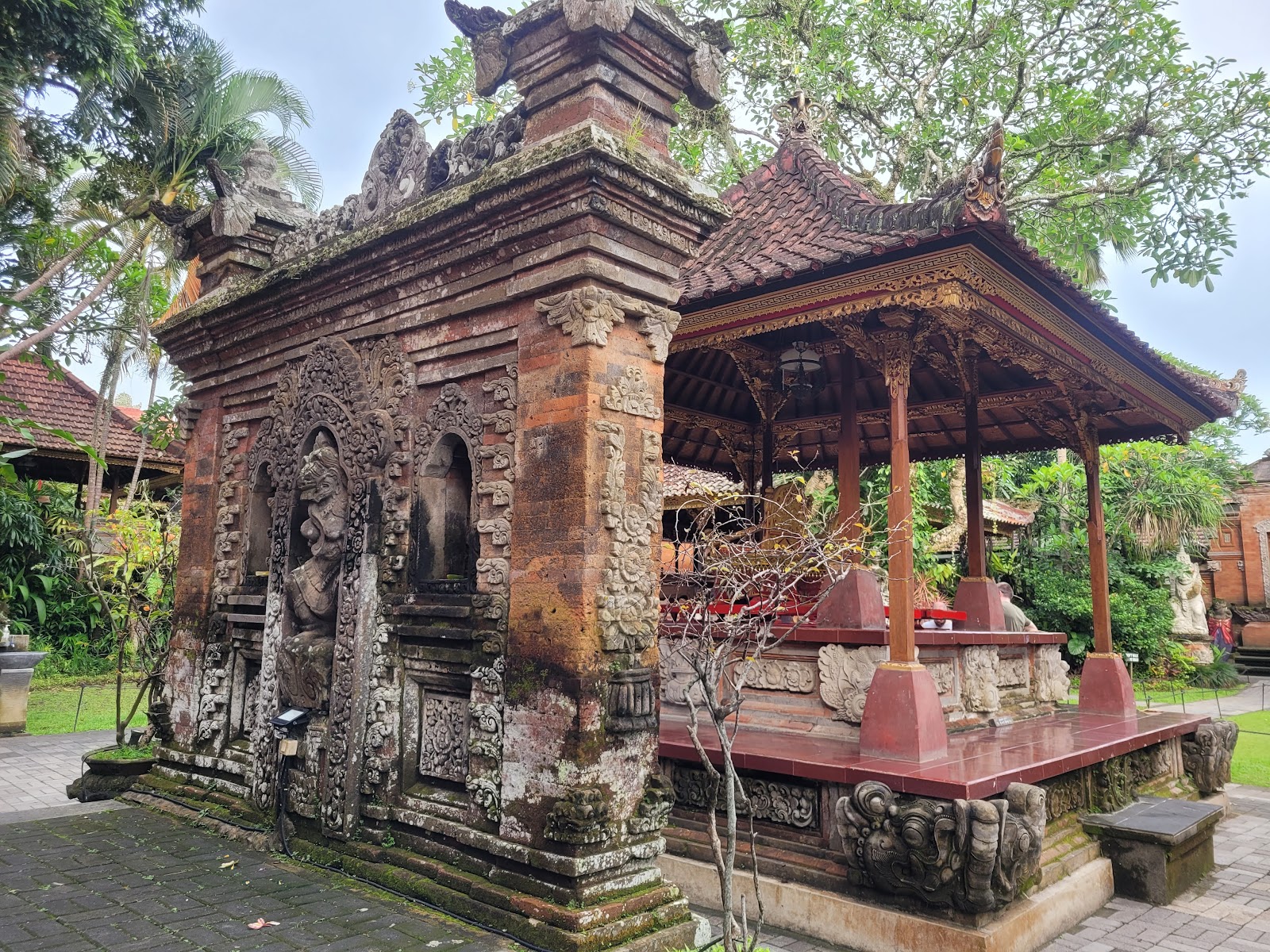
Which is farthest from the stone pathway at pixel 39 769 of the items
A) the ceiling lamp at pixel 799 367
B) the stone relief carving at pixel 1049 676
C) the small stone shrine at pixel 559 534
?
the stone relief carving at pixel 1049 676

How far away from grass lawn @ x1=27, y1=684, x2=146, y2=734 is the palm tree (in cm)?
650

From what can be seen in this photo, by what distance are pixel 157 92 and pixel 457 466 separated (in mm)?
14029

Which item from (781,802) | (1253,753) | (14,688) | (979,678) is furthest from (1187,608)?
(14,688)

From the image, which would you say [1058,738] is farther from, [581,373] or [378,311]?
[378,311]

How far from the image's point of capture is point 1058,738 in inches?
294

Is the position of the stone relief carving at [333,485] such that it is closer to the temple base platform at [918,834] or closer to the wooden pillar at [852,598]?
the temple base platform at [918,834]

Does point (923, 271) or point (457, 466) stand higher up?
point (923, 271)

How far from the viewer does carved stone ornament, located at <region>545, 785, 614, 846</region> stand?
174 inches

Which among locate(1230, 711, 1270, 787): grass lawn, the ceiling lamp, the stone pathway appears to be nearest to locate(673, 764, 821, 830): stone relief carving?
the ceiling lamp

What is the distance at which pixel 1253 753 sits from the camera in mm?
12789

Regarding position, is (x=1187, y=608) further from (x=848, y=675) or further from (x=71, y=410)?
(x=71, y=410)

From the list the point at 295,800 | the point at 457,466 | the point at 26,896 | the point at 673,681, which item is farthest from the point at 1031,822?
the point at 26,896

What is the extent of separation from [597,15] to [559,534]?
9.49ft

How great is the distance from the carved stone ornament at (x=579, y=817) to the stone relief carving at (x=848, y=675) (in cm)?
316
